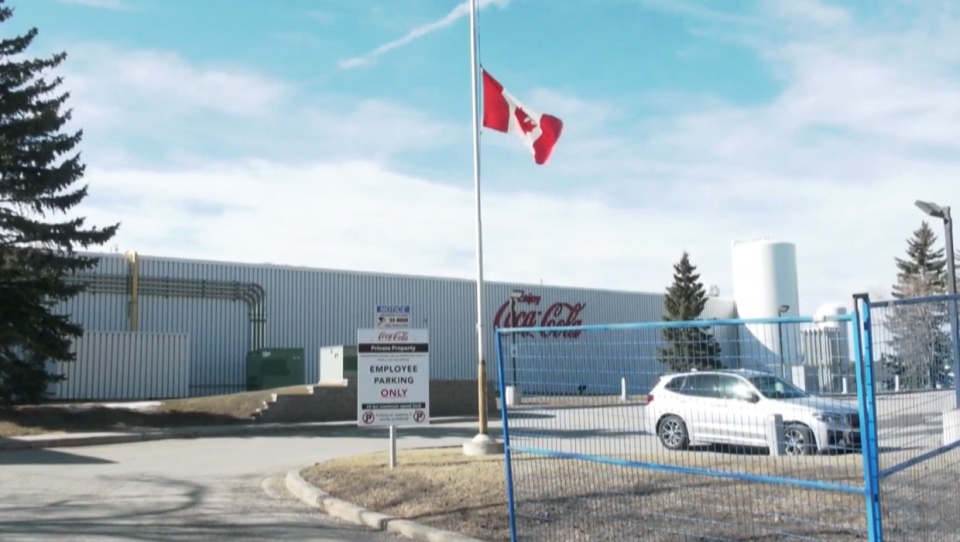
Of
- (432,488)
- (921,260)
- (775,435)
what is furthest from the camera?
(921,260)

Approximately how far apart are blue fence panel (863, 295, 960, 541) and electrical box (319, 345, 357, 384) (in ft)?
77.4

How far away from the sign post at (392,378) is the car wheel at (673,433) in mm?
6149

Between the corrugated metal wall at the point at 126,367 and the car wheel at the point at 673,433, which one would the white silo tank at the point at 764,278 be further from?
the car wheel at the point at 673,433

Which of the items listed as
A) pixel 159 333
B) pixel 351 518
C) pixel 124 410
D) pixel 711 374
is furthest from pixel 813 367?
pixel 159 333

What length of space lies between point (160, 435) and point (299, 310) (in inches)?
808

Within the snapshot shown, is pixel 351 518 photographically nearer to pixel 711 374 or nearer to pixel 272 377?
pixel 711 374

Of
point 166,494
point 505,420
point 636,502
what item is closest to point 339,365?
point 166,494

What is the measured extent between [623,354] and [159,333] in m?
31.7

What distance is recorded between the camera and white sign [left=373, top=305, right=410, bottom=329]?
1359 centimetres

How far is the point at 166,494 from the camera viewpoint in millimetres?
12117

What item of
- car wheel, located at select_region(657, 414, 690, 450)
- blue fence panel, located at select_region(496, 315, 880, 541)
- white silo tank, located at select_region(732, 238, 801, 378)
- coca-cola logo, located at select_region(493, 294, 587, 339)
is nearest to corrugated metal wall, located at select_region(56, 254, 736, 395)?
coca-cola logo, located at select_region(493, 294, 587, 339)

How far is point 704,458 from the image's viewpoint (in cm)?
725

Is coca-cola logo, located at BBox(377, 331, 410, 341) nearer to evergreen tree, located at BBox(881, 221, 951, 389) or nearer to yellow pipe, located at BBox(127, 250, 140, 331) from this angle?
evergreen tree, located at BBox(881, 221, 951, 389)

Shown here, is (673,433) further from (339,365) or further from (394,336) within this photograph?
(339,365)
